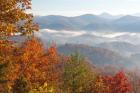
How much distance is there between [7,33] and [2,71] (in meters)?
15.4

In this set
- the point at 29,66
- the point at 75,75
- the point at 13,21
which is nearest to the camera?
the point at 13,21

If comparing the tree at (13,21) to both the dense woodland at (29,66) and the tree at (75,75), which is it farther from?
the tree at (75,75)

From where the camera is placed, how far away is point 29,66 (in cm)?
6084

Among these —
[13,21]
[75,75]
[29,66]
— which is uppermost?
[13,21]

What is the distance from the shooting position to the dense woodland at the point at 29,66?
17.9m

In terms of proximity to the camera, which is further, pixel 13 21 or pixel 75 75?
pixel 75 75

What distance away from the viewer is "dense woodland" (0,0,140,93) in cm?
1792

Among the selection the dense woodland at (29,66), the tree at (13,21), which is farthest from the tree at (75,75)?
the tree at (13,21)

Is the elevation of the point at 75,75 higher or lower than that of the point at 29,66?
lower

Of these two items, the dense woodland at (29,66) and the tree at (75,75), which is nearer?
the dense woodland at (29,66)

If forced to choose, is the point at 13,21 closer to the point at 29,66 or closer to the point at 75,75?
the point at 29,66

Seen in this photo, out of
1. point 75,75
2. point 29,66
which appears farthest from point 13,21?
point 75,75

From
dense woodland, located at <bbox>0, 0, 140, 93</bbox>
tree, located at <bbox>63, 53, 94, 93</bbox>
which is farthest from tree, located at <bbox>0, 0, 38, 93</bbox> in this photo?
tree, located at <bbox>63, 53, 94, 93</bbox>

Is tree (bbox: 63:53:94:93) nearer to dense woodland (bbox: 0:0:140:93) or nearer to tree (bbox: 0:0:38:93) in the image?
dense woodland (bbox: 0:0:140:93)
